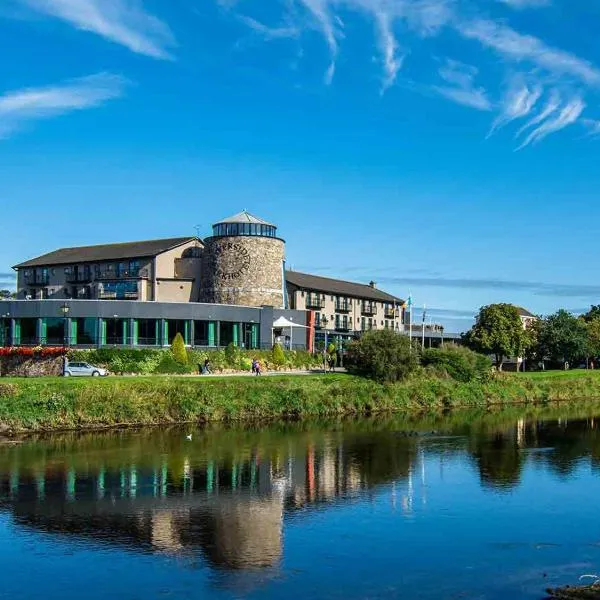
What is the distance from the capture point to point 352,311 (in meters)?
97.7

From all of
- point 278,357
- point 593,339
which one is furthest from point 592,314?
point 278,357

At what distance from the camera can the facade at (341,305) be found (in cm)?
8863

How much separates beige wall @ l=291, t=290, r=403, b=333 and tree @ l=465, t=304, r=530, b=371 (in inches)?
437

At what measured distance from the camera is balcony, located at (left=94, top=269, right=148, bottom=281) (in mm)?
80562

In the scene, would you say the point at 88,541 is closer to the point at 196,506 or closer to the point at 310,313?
the point at 196,506

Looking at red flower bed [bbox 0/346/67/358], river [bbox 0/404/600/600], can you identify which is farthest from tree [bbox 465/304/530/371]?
red flower bed [bbox 0/346/67/358]

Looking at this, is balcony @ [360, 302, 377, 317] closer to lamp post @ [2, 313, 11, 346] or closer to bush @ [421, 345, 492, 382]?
bush @ [421, 345, 492, 382]

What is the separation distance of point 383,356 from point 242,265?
2422cm

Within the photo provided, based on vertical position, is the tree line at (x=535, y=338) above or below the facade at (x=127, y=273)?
below

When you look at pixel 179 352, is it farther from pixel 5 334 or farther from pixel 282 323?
pixel 282 323

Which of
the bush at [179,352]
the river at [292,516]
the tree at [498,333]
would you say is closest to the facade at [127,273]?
the bush at [179,352]

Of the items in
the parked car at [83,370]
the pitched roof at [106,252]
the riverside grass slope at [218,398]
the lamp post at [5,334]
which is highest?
the pitched roof at [106,252]

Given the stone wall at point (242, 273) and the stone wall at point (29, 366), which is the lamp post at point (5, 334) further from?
the stone wall at point (242, 273)

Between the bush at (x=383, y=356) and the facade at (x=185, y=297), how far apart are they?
14205 mm
